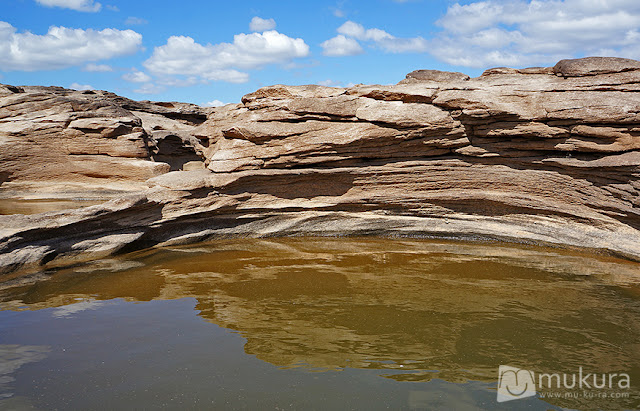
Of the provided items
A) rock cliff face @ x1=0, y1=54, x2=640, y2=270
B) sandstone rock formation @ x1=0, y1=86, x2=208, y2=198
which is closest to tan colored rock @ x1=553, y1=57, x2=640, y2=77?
rock cliff face @ x1=0, y1=54, x2=640, y2=270

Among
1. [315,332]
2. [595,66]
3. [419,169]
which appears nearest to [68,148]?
[419,169]

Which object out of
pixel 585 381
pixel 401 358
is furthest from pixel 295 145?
pixel 585 381

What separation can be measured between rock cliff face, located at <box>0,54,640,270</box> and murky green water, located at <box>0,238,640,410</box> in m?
1.12

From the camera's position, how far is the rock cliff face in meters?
10.3

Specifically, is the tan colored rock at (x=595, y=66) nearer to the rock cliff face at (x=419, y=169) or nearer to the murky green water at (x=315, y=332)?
the rock cliff face at (x=419, y=169)

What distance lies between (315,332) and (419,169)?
6.49 metres

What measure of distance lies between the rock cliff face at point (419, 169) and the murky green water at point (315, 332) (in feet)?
3.68

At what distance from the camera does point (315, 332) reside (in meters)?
6.43

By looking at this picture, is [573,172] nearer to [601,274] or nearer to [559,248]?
[559,248]

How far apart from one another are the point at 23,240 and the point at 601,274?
34.9 feet

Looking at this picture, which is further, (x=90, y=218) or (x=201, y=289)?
(x=90, y=218)

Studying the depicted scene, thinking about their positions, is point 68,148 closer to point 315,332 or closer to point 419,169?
point 419,169

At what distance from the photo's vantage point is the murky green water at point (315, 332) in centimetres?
491

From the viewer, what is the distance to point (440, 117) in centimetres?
1141
